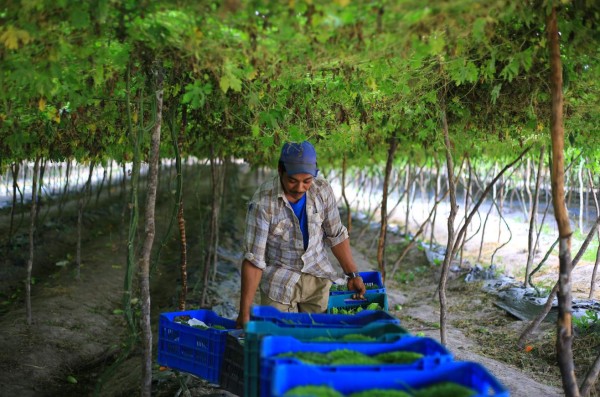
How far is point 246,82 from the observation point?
528 centimetres

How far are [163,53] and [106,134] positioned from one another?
3573 mm

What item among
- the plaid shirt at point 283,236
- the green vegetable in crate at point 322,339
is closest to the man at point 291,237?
the plaid shirt at point 283,236

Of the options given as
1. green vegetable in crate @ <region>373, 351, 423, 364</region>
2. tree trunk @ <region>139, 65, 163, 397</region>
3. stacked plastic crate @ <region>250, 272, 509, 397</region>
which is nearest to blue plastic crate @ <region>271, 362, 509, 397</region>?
stacked plastic crate @ <region>250, 272, 509, 397</region>

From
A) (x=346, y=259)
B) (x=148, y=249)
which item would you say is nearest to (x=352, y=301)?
(x=346, y=259)

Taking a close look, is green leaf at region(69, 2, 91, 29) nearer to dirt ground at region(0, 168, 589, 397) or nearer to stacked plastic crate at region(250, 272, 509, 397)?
stacked plastic crate at region(250, 272, 509, 397)

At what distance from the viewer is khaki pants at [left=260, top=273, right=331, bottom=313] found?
14.8 ft

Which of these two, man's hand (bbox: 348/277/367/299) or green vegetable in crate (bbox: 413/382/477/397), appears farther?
man's hand (bbox: 348/277/367/299)

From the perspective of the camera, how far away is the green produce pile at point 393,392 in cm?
243

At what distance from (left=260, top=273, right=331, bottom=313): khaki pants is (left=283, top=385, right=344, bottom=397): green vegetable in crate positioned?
6.51ft

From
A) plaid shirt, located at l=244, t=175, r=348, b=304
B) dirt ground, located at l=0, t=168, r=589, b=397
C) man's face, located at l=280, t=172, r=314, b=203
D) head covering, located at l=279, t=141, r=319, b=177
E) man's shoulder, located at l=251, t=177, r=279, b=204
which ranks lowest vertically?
dirt ground, located at l=0, t=168, r=589, b=397

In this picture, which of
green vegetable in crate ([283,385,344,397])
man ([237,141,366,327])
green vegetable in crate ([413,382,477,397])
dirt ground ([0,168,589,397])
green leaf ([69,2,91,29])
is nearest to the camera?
green vegetable in crate ([283,385,344,397])

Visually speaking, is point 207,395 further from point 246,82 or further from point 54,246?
point 54,246

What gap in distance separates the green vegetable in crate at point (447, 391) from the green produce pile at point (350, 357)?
20 cm

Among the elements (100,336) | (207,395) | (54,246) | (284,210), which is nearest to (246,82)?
(284,210)
